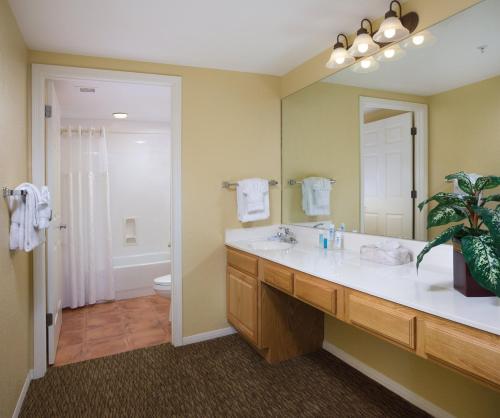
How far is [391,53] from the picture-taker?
2.05 m

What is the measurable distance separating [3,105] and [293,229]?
2208 millimetres

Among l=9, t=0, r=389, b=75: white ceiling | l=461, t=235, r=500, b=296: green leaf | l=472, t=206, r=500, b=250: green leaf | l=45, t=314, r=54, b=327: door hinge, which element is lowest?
l=45, t=314, r=54, b=327: door hinge

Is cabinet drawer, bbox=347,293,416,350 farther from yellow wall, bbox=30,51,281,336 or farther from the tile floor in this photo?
the tile floor

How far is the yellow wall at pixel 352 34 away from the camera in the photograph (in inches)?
66.3

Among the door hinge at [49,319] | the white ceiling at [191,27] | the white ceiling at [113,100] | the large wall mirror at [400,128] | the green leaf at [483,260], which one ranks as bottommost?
the door hinge at [49,319]

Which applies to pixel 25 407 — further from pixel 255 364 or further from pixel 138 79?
pixel 138 79

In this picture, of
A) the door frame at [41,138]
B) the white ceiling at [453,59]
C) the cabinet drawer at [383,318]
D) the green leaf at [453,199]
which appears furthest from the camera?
the door frame at [41,138]

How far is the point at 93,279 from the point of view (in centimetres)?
389

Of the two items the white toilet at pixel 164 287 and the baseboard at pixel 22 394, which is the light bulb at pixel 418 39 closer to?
the white toilet at pixel 164 287

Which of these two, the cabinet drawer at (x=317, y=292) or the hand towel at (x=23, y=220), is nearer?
the cabinet drawer at (x=317, y=292)

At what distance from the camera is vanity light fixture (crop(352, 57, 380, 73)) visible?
7.13ft

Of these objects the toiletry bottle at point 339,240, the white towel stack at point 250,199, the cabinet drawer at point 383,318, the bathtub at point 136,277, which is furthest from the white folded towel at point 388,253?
the bathtub at point 136,277

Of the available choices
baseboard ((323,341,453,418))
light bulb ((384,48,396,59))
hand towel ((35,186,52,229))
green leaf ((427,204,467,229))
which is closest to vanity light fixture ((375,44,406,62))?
light bulb ((384,48,396,59))

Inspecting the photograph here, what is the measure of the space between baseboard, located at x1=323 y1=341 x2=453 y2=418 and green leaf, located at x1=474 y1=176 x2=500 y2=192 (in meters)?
1.22
